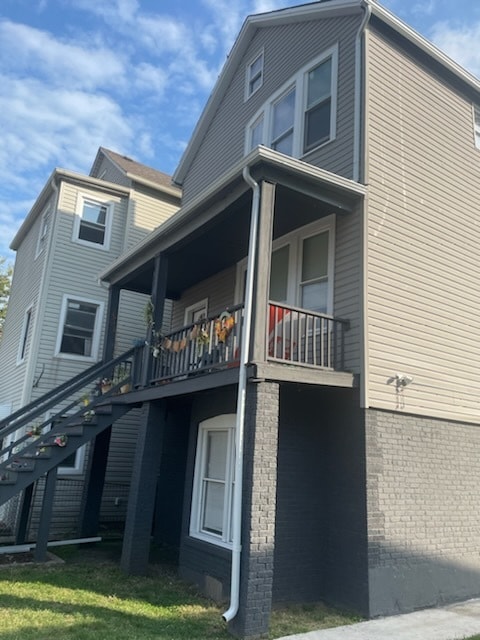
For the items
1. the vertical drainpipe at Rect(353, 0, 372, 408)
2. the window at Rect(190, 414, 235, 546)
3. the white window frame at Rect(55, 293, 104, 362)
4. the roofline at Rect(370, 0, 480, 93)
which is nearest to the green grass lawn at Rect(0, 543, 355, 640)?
the window at Rect(190, 414, 235, 546)

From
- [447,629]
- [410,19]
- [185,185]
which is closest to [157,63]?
[185,185]

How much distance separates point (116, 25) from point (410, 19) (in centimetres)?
539

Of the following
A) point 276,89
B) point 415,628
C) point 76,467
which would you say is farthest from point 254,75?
point 415,628

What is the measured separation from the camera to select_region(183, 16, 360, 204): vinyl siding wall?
27.0 feet

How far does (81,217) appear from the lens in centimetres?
1423

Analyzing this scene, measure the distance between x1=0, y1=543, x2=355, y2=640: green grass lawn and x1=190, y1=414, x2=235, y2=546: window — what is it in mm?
877

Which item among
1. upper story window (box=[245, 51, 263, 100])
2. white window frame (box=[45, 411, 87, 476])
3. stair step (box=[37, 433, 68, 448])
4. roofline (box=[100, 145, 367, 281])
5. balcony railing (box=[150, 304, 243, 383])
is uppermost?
upper story window (box=[245, 51, 263, 100])

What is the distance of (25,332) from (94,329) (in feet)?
7.26

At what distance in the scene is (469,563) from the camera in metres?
7.39

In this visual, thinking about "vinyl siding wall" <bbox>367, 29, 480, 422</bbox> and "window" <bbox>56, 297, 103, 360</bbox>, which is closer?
"vinyl siding wall" <bbox>367, 29, 480, 422</bbox>

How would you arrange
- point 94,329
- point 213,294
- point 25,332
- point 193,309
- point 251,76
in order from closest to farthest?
point 213,294 → point 251,76 → point 193,309 → point 94,329 → point 25,332

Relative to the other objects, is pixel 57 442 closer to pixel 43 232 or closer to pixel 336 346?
pixel 336 346

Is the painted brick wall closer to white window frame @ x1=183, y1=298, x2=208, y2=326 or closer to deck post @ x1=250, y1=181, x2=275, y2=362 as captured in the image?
deck post @ x1=250, y1=181, x2=275, y2=362

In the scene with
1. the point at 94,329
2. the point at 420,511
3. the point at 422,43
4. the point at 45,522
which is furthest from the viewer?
the point at 94,329
